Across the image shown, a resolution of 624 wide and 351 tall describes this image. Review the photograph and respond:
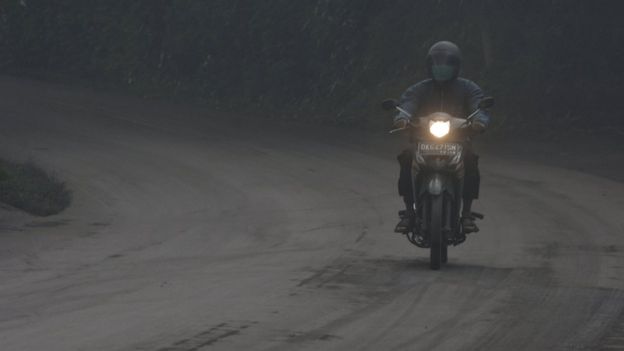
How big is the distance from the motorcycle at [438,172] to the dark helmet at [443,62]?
48 cm

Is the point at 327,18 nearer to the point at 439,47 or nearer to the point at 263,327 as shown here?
the point at 439,47

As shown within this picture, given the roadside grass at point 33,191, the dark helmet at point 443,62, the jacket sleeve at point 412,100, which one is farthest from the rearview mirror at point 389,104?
the roadside grass at point 33,191

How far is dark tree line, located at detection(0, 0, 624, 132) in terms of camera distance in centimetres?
3048

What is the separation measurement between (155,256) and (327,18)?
73.2ft

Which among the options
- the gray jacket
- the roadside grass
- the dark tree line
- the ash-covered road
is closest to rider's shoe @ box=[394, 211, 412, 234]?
the ash-covered road

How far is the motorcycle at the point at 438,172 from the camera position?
12.5m

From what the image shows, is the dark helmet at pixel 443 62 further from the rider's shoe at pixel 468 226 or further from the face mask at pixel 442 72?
the rider's shoe at pixel 468 226

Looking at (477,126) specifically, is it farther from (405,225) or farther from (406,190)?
(405,225)

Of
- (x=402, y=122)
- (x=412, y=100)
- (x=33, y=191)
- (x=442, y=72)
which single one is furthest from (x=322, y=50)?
(x=402, y=122)

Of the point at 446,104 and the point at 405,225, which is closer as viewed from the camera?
the point at 405,225

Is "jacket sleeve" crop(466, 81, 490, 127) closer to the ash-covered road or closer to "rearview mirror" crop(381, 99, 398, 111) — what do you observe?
"rearview mirror" crop(381, 99, 398, 111)

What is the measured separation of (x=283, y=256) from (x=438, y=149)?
215cm

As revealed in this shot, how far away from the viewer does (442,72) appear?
13164mm

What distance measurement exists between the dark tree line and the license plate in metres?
16.2
